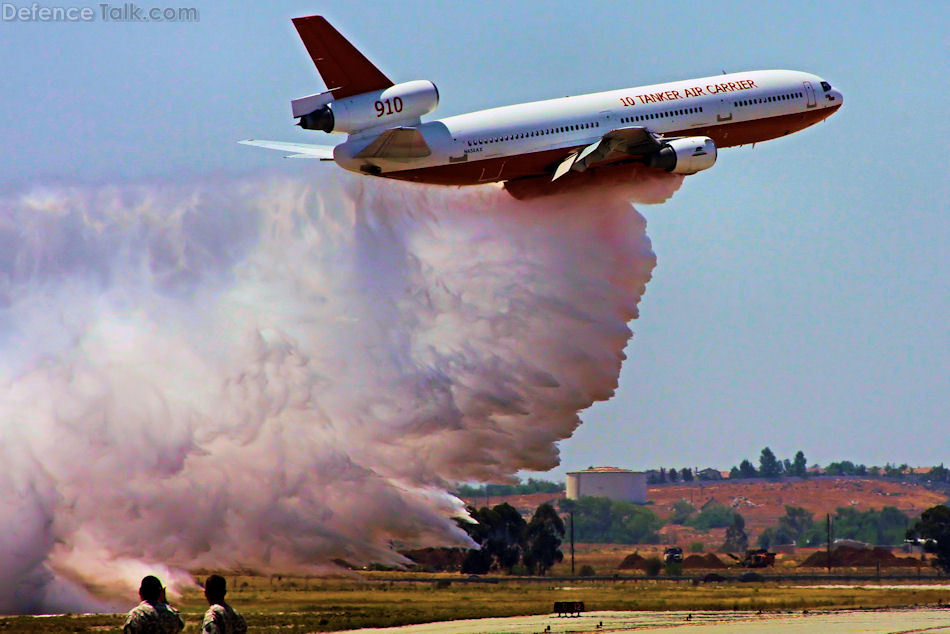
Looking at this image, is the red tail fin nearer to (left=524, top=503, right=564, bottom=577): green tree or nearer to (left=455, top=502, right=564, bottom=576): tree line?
(left=455, top=502, right=564, bottom=576): tree line

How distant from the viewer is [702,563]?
11200 cm

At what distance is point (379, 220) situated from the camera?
46.7 m

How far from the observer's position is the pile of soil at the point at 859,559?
11038 cm

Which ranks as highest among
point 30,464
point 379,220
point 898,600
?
point 379,220

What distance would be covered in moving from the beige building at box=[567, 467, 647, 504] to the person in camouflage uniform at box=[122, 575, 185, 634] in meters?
165

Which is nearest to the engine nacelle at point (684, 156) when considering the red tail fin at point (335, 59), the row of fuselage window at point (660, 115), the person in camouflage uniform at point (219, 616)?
the row of fuselage window at point (660, 115)

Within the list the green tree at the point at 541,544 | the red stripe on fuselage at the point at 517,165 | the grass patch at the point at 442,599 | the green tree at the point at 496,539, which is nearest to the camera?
the grass patch at the point at 442,599

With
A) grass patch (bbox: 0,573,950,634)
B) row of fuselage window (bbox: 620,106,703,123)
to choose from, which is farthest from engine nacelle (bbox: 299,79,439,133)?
grass patch (bbox: 0,573,950,634)

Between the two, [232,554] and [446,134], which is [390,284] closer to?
[446,134]

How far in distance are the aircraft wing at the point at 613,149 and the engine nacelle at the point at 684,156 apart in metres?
0.36

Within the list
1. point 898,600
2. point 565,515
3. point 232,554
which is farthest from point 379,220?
point 565,515

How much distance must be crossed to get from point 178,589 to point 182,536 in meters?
1.52

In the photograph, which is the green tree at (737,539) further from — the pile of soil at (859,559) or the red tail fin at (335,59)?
the red tail fin at (335,59)

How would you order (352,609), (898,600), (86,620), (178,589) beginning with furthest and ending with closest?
(898,600)
(352,609)
(86,620)
(178,589)
